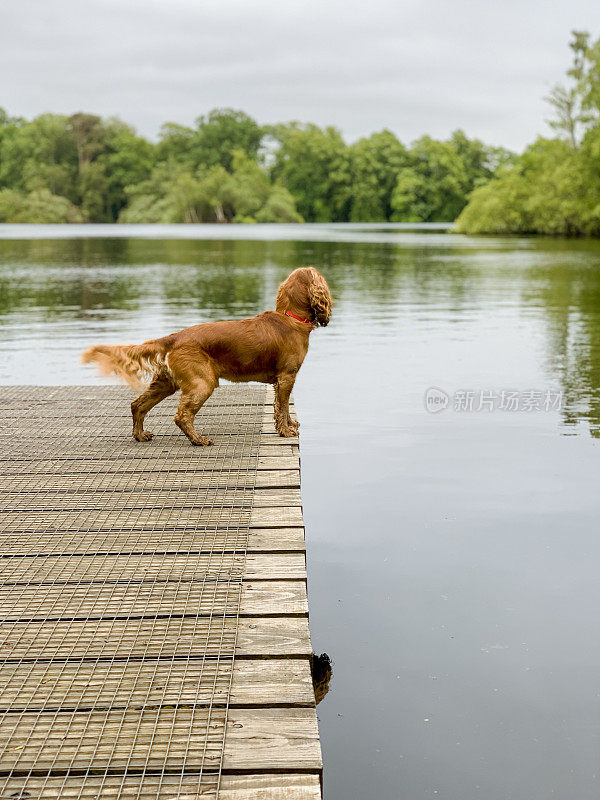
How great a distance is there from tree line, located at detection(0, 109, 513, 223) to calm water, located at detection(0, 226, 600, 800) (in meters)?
79.8

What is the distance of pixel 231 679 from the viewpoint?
235cm

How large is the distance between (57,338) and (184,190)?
78.7 m

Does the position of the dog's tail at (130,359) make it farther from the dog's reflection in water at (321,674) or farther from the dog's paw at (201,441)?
the dog's reflection in water at (321,674)

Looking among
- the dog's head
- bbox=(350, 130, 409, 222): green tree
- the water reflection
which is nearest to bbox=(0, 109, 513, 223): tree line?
bbox=(350, 130, 409, 222): green tree

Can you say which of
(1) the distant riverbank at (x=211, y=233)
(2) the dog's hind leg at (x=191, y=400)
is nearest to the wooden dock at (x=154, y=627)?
(2) the dog's hind leg at (x=191, y=400)

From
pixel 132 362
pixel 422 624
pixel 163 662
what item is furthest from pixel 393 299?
pixel 163 662

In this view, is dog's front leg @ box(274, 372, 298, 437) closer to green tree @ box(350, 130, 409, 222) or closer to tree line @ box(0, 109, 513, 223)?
tree line @ box(0, 109, 513, 223)

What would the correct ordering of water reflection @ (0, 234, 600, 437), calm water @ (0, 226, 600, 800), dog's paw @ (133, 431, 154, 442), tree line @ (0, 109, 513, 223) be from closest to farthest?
1. calm water @ (0, 226, 600, 800)
2. dog's paw @ (133, 431, 154, 442)
3. water reflection @ (0, 234, 600, 437)
4. tree line @ (0, 109, 513, 223)

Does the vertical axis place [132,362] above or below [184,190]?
below

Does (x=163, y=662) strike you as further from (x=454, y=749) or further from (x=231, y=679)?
(x=454, y=749)

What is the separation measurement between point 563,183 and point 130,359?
165ft

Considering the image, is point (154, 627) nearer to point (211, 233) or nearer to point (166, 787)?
point (166, 787)

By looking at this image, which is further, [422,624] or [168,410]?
[168,410]

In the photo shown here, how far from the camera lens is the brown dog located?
4742 mm
